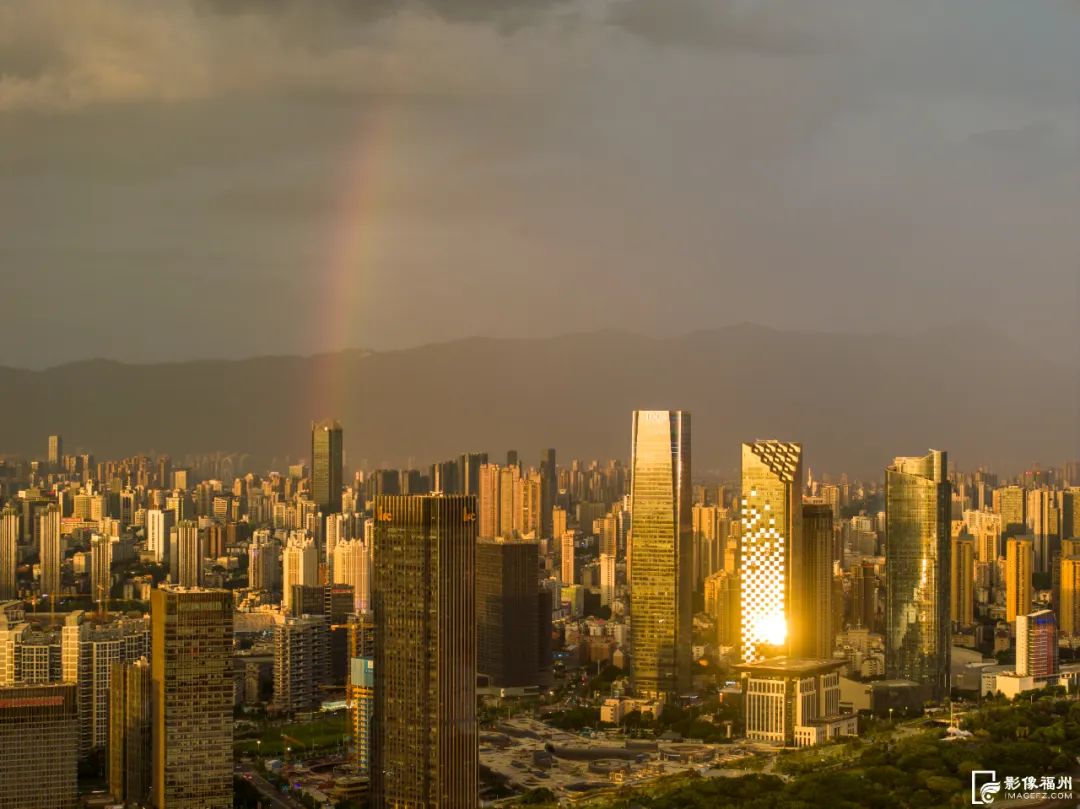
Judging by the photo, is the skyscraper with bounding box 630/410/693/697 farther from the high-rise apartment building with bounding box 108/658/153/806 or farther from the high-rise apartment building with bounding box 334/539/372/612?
the high-rise apartment building with bounding box 108/658/153/806

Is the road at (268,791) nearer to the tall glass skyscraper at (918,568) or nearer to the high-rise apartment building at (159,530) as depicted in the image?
the tall glass skyscraper at (918,568)

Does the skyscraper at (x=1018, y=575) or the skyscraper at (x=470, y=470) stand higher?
the skyscraper at (x=470, y=470)

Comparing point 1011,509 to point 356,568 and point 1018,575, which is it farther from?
point 356,568

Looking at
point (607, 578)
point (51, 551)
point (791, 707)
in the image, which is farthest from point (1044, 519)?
point (51, 551)

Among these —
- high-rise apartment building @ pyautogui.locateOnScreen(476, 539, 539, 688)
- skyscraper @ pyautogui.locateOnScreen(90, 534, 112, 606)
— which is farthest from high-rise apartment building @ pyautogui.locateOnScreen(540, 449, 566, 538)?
skyscraper @ pyautogui.locateOnScreen(90, 534, 112, 606)

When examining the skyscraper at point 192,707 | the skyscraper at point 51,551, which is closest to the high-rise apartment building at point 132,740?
the skyscraper at point 192,707
